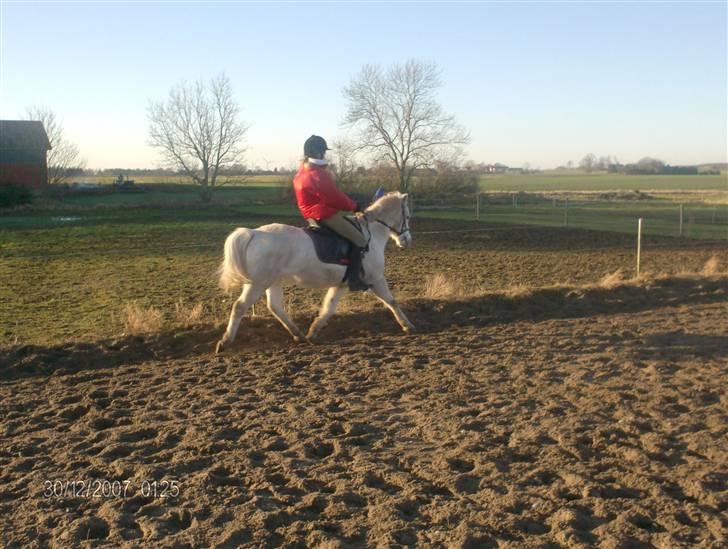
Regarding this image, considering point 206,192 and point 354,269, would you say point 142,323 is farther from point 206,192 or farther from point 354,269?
point 206,192

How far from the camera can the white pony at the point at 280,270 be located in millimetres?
8562

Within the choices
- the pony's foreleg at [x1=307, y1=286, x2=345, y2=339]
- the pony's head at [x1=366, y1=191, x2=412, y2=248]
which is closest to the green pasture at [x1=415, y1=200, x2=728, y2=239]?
the pony's head at [x1=366, y1=191, x2=412, y2=248]

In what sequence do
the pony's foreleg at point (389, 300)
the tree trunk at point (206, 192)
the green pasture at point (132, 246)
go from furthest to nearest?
the tree trunk at point (206, 192) < the green pasture at point (132, 246) < the pony's foreleg at point (389, 300)

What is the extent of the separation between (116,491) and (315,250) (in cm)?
457

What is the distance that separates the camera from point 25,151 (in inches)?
2285

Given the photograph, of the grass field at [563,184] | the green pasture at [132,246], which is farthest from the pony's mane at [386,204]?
the grass field at [563,184]

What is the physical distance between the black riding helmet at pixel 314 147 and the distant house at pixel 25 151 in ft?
178

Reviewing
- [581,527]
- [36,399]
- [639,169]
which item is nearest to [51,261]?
[36,399]

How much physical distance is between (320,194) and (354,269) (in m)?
1.07

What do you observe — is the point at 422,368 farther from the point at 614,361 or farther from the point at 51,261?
the point at 51,261

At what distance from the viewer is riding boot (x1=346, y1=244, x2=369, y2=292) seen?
9.10 metres

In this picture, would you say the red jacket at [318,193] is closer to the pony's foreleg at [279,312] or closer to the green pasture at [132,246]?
the pony's foreleg at [279,312]

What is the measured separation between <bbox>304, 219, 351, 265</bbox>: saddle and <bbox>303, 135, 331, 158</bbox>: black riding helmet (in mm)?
832

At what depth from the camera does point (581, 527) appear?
415 cm
